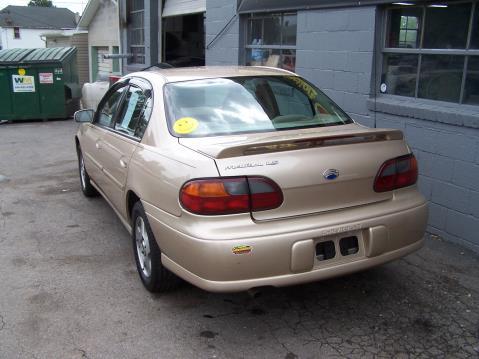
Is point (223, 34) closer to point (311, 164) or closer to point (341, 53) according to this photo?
point (341, 53)

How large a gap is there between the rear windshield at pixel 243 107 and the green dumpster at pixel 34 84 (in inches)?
426

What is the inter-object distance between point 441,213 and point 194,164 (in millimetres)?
2949

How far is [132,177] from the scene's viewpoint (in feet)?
12.8

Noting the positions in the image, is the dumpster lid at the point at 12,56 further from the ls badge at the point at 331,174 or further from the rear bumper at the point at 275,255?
the ls badge at the point at 331,174

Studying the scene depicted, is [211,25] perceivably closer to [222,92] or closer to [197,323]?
[222,92]

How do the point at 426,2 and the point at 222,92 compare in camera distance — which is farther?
the point at 426,2

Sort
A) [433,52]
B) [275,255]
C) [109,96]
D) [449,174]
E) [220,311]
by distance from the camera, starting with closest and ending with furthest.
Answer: [275,255] → [220,311] → [449,174] → [433,52] → [109,96]

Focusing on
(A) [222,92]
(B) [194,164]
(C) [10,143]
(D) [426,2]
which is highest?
(D) [426,2]

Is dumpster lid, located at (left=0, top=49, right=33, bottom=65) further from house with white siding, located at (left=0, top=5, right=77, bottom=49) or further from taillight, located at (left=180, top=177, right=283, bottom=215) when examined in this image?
house with white siding, located at (left=0, top=5, right=77, bottom=49)

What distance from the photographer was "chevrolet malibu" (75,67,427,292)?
303 cm

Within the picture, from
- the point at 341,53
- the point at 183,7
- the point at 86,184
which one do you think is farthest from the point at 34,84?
the point at 341,53

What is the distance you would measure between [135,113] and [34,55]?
11322mm

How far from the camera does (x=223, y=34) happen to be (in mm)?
8906

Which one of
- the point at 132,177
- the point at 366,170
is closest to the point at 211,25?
the point at 132,177
